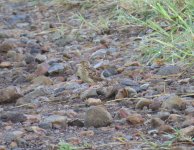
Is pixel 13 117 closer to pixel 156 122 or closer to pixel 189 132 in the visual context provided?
pixel 156 122

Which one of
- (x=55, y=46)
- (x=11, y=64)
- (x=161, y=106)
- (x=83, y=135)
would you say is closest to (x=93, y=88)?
(x=161, y=106)

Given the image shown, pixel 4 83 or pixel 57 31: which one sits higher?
pixel 57 31

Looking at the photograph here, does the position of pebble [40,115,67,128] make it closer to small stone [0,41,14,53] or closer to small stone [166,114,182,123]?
small stone [166,114,182,123]

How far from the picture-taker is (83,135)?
1.87 metres

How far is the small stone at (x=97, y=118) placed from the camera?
194 centimetres

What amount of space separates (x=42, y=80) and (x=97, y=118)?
29.6 inches

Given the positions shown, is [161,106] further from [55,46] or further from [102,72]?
[55,46]

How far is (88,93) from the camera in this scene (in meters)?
2.33

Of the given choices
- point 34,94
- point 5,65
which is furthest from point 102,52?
point 34,94

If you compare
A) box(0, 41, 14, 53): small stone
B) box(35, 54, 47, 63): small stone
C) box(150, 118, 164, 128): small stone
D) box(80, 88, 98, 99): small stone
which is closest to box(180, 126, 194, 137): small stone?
box(150, 118, 164, 128): small stone

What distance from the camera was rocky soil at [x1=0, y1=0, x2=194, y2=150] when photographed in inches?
71.6

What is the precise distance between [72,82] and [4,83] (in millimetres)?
331

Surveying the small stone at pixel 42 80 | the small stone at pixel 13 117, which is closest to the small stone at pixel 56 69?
the small stone at pixel 42 80

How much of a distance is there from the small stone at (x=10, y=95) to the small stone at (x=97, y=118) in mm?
499
